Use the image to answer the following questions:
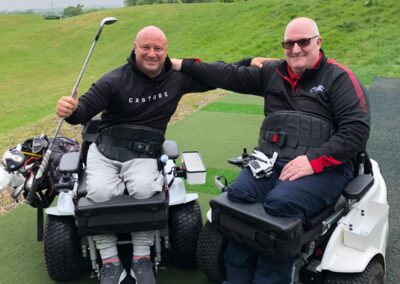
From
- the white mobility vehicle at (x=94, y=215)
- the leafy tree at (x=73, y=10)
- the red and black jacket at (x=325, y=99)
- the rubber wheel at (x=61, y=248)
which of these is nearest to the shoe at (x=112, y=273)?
the white mobility vehicle at (x=94, y=215)

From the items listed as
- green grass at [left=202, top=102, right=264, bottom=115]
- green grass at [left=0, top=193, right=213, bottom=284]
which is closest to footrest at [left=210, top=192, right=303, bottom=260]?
green grass at [left=0, top=193, right=213, bottom=284]

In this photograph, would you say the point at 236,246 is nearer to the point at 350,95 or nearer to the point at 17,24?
the point at 350,95

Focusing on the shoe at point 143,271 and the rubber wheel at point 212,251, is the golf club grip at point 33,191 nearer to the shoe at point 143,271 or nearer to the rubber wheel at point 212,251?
the shoe at point 143,271

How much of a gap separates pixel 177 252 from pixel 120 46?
18.3 metres

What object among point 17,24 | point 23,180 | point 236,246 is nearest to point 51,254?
point 23,180

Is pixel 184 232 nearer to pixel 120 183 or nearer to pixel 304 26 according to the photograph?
pixel 120 183

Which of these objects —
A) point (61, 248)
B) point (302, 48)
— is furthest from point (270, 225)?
point (61, 248)

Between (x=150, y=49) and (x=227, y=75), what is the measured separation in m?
0.55

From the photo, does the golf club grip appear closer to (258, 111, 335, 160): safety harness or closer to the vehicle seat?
the vehicle seat

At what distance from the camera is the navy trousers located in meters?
2.04

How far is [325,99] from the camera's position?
2.39m

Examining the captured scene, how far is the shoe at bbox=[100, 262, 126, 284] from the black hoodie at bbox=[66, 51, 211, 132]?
877 millimetres

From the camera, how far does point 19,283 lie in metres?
2.67

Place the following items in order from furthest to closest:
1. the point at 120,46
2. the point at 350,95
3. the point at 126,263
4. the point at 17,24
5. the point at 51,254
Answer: the point at 17,24, the point at 120,46, the point at 126,263, the point at 51,254, the point at 350,95
